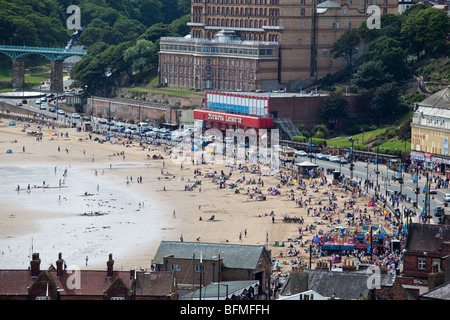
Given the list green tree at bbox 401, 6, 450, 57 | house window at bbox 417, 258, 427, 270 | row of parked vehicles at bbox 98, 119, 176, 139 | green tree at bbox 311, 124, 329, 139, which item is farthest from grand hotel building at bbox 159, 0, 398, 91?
house window at bbox 417, 258, 427, 270

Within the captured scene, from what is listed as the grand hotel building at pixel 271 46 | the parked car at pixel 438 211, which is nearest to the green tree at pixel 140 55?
the grand hotel building at pixel 271 46

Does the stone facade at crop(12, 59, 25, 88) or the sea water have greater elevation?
the stone facade at crop(12, 59, 25, 88)

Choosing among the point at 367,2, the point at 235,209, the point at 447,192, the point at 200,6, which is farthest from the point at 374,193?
the point at 200,6

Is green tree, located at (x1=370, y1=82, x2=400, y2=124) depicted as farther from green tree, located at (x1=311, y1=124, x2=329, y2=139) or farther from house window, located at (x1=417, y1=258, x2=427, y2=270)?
house window, located at (x1=417, y1=258, x2=427, y2=270)

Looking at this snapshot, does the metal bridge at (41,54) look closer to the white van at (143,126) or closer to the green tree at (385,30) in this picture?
the white van at (143,126)

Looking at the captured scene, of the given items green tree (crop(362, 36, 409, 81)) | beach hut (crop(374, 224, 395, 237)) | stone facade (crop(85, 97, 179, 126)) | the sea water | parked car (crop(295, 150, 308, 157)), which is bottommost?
the sea water

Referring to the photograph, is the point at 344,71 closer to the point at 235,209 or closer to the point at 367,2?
the point at 367,2
